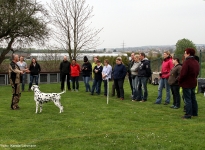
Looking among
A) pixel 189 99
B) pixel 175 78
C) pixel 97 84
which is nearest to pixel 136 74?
pixel 175 78

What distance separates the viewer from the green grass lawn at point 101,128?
6.16 meters

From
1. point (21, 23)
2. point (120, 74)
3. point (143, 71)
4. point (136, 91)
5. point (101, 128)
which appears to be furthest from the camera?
point (21, 23)

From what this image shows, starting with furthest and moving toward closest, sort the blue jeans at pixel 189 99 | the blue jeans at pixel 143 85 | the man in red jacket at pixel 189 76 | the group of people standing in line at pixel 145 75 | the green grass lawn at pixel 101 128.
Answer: the blue jeans at pixel 143 85, the blue jeans at pixel 189 99, the group of people standing in line at pixel 145 75, the man in red jacket at pixel 189 76, the green grass lawn at pixel 101 128

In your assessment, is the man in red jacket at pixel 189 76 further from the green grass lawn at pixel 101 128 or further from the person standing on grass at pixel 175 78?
the person standing on grass at pixel 175 78

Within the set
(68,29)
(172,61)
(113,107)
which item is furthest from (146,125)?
(68,29)

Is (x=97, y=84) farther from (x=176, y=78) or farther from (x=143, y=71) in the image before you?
(x=176, y=78)

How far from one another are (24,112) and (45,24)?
1376 centimetres

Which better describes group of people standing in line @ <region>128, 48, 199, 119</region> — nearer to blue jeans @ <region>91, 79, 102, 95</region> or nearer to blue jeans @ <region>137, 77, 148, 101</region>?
blue jeans @ <region>137, 77, 148, 101</region>

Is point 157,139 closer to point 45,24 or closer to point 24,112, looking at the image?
point 24,112

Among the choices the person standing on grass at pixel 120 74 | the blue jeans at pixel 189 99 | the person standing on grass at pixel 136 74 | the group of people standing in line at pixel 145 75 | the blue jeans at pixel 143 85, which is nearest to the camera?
the group of people standing in line at pixel 145 75

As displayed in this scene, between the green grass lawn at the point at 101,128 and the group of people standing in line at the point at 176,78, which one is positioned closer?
the green grass lawn at the point at 101,128

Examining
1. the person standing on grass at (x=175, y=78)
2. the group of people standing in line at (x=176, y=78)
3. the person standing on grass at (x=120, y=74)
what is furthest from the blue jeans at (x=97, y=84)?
the person standing on grass at (x=175, y=78)

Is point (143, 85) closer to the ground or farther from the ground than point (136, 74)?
closer to the ground

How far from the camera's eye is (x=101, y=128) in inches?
295
